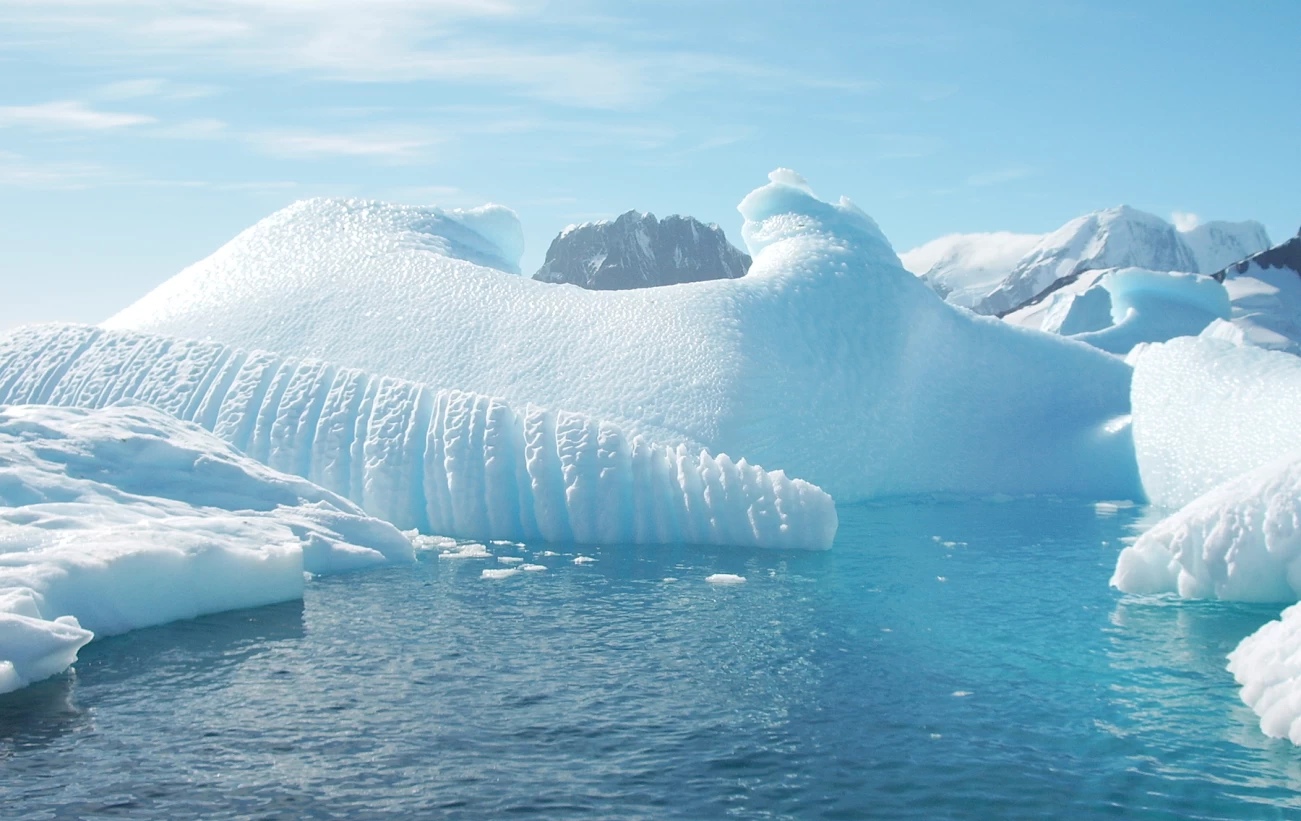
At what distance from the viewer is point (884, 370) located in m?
16.5

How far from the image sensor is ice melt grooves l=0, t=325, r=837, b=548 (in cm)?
1161

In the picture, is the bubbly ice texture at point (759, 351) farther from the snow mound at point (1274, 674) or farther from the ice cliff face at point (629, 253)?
Answer: the ice cliff face at point (629, 253)

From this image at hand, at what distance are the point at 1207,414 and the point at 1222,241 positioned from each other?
60568mm

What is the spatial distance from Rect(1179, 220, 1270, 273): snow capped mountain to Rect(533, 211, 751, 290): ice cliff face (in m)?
29.8

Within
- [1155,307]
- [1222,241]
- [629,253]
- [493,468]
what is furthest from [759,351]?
[1222,241]

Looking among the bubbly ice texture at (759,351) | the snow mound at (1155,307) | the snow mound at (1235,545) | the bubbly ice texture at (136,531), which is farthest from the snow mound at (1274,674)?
the snow mound at (1155,307)

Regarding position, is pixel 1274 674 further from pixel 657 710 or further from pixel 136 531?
pixel 136 531

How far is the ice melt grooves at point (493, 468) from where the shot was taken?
11609mm

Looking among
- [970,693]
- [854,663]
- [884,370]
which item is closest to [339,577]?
[854,663]

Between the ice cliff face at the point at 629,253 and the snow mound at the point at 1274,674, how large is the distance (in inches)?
2050

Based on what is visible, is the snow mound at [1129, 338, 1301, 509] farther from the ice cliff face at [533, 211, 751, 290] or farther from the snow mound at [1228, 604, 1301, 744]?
the ice cliff face at [533, 211, 751, 290]

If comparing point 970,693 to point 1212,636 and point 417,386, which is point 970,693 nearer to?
point 1212,636

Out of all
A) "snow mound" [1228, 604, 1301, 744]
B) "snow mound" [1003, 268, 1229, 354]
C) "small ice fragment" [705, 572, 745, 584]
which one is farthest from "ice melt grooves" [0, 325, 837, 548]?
"snow mound" [1003, 268, 1229, 354]

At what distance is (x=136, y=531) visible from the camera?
803 cm
